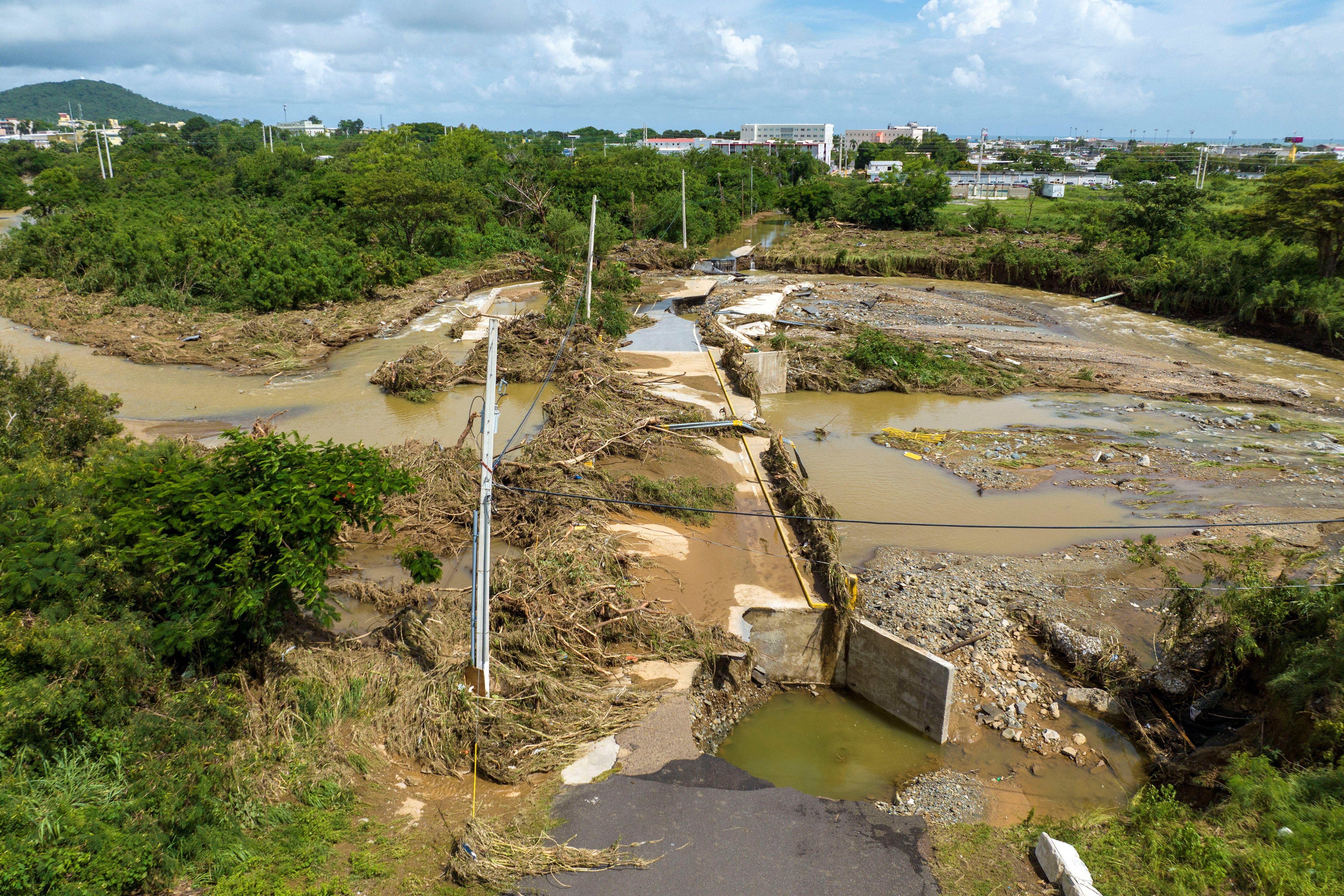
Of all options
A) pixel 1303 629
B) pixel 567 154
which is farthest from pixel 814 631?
pixel 567 154

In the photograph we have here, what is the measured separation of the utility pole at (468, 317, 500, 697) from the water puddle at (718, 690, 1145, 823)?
9.71ft

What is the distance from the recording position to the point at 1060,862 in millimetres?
5902

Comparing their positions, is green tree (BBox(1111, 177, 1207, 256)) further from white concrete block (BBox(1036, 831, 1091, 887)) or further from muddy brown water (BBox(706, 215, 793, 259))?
white concrete block (BBox(1036, 831, 1091, 887))

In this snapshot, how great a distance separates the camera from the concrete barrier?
8.55 meters

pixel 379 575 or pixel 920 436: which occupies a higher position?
pixel 920 436

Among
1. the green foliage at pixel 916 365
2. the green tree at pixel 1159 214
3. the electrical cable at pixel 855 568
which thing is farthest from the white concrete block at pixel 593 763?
the green tree at pixel 1159 214

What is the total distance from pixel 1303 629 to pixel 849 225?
4820 cm

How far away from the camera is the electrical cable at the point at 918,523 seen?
9719 mm

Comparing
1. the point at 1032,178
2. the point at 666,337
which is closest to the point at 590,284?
the point at 666,337

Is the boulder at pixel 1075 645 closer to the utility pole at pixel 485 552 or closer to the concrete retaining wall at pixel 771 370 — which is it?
the utility pole at pixel 485 552

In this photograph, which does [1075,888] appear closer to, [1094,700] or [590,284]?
[1094,700]

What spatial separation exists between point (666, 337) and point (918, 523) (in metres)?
13.3

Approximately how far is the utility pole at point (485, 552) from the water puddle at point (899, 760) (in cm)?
296

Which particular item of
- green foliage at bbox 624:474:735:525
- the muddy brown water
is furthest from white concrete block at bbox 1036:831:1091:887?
the muddy brown water
